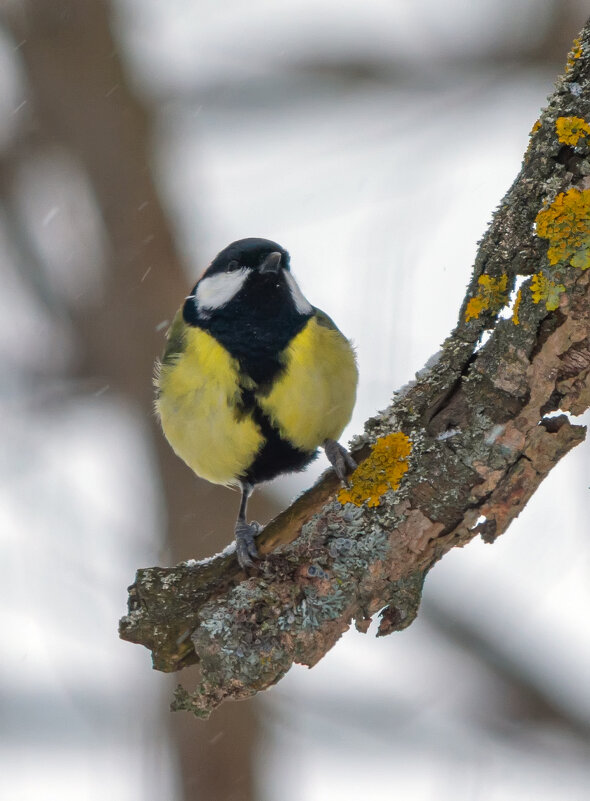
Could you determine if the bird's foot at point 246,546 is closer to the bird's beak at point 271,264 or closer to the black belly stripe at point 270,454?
the black belly stripe at point 270,454

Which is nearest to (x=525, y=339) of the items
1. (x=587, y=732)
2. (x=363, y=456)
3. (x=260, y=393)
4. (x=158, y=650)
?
(x=363, y=456)

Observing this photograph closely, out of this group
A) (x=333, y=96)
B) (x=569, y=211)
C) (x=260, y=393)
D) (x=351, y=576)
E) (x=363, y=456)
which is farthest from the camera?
(x=333, y=96)

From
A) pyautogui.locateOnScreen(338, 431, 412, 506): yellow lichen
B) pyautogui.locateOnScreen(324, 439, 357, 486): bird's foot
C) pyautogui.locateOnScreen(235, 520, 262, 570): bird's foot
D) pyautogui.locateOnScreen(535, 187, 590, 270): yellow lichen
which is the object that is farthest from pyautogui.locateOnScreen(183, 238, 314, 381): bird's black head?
pyautogui.locateOnScreen(535, 187, 590, 270): yellow lichen

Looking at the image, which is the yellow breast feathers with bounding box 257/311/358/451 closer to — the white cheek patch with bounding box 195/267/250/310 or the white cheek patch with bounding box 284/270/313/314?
the white cheek patch with bounding box 284/270/313/314

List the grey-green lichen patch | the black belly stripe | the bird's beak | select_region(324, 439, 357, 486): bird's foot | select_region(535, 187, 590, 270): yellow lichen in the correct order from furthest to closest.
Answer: the bird's beak < the black belly stripe < select_region(324, 439, 357, 486): bird's foot < the grey-green lichen patch < select_region(535, 187, 590, 270): yellow lichen

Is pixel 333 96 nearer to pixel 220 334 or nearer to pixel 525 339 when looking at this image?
pixel 220 334

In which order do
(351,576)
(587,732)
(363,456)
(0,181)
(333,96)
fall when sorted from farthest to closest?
(0,181) < (333,96) < (587,732) < (363,456) < (351,576)

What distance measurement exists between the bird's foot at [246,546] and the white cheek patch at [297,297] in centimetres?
80

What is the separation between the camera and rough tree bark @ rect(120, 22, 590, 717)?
2.07 meters

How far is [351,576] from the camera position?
2182 mm

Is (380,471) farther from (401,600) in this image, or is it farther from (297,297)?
(297,297)

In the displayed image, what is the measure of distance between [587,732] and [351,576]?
218 cm

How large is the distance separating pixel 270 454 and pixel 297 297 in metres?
0.56

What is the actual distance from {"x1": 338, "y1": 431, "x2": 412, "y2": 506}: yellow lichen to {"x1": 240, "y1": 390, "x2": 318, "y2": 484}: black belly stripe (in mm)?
641
